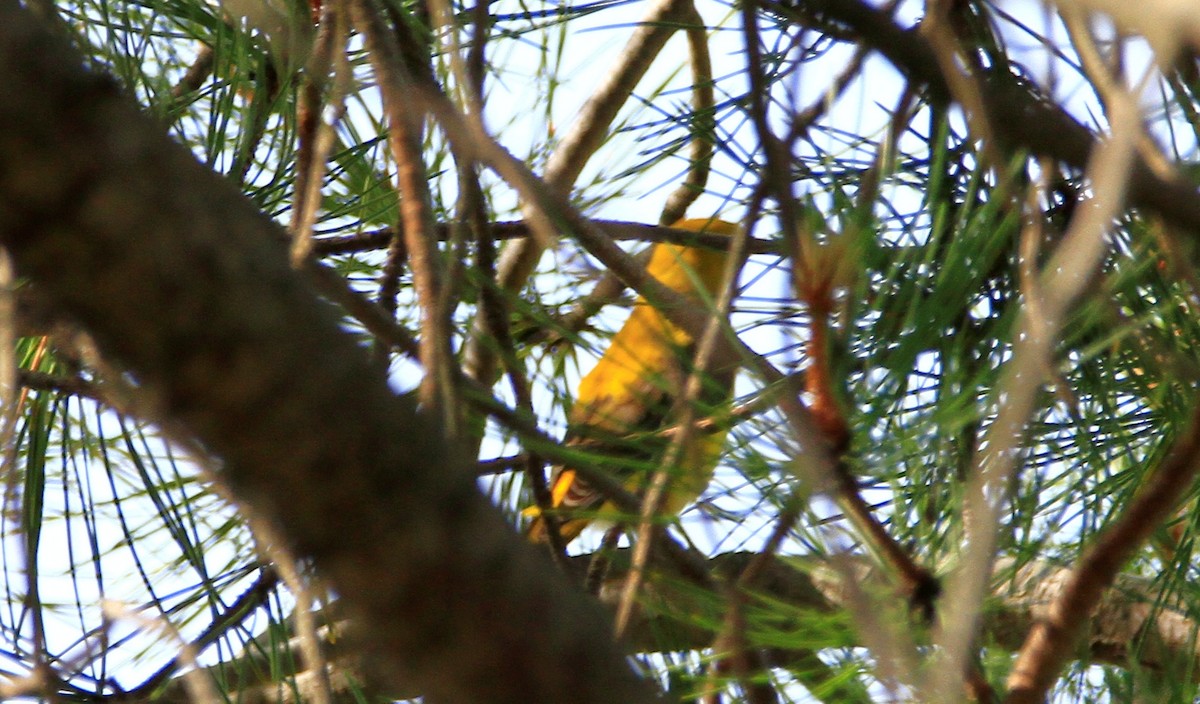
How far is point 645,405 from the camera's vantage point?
1.02 meters

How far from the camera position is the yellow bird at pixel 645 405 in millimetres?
875

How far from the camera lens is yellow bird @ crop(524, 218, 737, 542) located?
34.4 inches

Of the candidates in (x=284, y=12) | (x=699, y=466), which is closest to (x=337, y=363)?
(x=699, y=466)

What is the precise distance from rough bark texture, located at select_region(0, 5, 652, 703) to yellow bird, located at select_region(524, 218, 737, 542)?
39 centimetres

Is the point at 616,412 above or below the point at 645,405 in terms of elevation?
above

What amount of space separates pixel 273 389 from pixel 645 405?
2.12 ft

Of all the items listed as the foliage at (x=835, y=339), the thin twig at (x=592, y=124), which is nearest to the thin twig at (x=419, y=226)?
the foliage at (x=835, y=339)

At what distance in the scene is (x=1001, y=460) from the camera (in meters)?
0.53

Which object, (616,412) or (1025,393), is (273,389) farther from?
(616,412)

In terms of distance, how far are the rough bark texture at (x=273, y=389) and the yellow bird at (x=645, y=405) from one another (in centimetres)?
39

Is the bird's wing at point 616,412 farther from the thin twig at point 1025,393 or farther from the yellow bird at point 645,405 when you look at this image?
the thin twig at point 1025,393

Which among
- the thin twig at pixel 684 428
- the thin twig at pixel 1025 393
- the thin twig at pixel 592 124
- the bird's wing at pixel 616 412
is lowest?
the thin twig at pixel 1025 393

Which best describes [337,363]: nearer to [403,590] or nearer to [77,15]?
[403,590]

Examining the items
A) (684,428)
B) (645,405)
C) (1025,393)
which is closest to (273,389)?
(1025,393)
